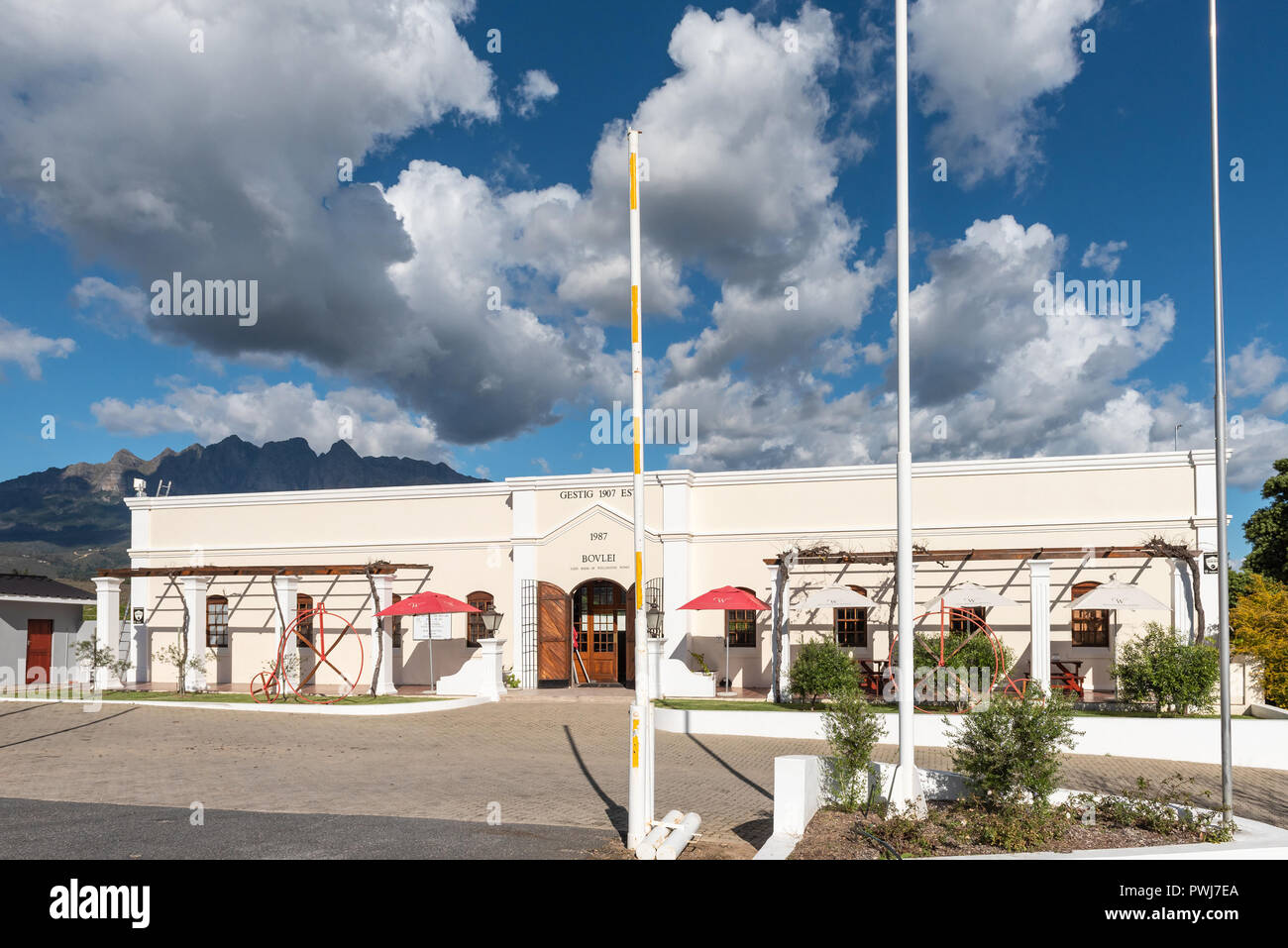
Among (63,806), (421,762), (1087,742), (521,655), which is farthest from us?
(521,655)

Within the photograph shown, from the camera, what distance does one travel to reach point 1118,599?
59.2ft

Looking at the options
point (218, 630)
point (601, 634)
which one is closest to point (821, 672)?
point (601, 634)

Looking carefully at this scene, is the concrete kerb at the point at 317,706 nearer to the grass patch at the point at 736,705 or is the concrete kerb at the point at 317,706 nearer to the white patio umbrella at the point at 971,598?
the grass patch at the point at 736,705

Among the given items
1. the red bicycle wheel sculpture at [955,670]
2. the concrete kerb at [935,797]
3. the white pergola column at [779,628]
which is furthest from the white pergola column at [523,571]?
the concrete kerb at [935,797]

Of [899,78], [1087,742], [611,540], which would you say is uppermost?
[899,78]

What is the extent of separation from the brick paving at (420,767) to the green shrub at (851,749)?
950mm

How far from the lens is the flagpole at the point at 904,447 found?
8.55 metres

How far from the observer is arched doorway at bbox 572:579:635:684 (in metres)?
23.9

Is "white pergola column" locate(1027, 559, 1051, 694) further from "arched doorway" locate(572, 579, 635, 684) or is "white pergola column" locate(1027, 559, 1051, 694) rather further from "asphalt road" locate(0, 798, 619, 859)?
"asphalt road" locate(0, 798, 619, 859)

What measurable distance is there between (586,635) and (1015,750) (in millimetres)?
16838

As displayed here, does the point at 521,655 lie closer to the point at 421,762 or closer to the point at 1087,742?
the point at 421,762
